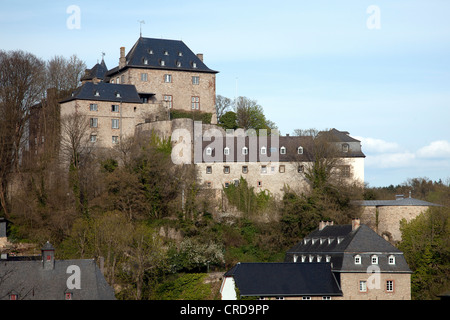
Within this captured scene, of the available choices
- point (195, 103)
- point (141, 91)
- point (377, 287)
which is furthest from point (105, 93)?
point (377, 287)

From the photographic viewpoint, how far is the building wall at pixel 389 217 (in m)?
52.1

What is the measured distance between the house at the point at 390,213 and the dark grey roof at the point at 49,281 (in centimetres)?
2116

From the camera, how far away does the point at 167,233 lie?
51250mm

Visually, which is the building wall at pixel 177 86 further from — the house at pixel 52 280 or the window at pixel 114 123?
the house at pixel 52 280

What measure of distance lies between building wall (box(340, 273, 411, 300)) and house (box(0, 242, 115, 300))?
13.4m

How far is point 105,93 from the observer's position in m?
60.8

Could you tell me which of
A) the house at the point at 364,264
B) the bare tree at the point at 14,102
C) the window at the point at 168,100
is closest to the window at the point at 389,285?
the house at the point at 364,264

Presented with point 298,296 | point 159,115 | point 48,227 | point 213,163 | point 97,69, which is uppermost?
point 97,69

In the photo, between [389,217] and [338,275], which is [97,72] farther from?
[338,275]

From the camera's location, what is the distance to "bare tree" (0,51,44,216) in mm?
57469

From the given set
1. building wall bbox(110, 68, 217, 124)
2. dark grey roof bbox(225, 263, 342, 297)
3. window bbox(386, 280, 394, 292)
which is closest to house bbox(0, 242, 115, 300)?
dark grey roof bbox(225, 263, 342, 297)

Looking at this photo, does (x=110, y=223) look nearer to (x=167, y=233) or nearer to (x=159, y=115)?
(x=167, y=233)
